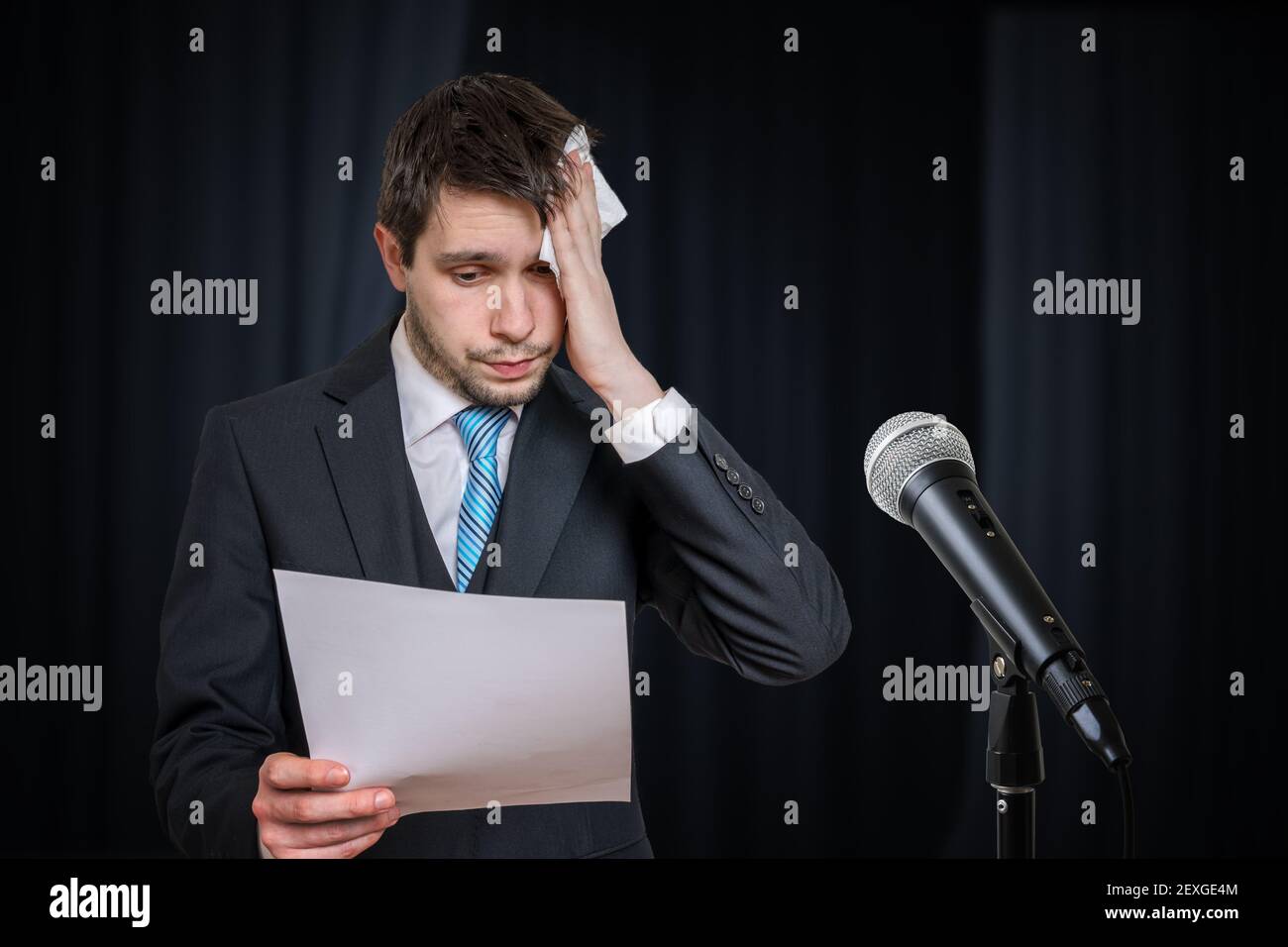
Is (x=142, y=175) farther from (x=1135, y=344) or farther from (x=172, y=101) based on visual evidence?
(x=1135, y=344)

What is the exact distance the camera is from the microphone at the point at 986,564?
0.82 meters

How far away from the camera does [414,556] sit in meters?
1.35

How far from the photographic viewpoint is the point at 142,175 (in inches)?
93.8

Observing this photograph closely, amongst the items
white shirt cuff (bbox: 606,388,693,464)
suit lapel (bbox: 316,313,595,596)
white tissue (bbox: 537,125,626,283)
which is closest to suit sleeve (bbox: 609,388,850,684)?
white shirt cuff (bbox: 606,388,693,464)

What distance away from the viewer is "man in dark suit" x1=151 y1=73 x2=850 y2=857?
128cm

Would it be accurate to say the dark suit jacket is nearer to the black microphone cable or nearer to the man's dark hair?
the man's dark hair

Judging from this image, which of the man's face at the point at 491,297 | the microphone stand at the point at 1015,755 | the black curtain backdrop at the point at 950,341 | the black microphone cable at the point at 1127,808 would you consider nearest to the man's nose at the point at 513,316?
the man's face at the point at 491,297

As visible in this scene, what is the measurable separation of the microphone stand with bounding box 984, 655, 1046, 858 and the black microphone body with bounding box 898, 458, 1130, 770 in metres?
0.03

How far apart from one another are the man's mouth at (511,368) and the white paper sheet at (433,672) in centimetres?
38

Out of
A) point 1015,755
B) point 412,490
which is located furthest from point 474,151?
point 1015,755

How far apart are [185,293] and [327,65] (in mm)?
584

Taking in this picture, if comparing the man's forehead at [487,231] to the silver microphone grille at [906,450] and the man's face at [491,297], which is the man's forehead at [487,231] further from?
the silver microphone grille at [906,450]

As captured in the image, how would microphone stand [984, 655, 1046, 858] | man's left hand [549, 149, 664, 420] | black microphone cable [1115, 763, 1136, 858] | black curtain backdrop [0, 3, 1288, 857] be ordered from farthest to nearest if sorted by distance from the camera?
black curtain backdrop [0, 3, 1288, 857] → man's left hand [549, 149, 664, 420] → microphone stand [984, 655, 1046, 858] → black microphone cable [1115, 763, 1136, 858]
